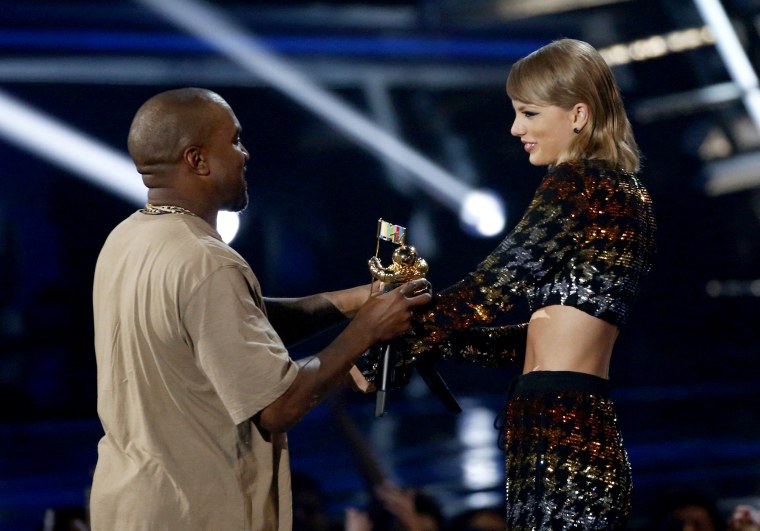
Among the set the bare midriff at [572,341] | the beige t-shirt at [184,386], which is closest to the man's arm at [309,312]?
the beige t-shirt at [184,386]

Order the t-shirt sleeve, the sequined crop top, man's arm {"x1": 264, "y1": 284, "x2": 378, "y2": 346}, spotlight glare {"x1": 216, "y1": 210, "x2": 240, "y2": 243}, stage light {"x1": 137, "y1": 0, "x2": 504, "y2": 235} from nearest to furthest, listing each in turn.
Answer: the t-shirt sleeve
the sequined crop top
man's arm {"x1": 264, "y1": 284, "x2": 378, "y2": 346}
spotlight glare {"x1": 216, "y1": 210, "x2": 240, "y2": 243}
stage light {"x1": 137, "y1": 0, "x2": 504, "y2": 235}

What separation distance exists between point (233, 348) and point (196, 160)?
43 cm

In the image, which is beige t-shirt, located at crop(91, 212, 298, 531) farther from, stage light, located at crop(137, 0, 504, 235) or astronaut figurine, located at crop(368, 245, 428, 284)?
stage light, located at crop(137, 0, 504, 235)

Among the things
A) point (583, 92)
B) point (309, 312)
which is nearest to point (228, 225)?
point (309, 312)

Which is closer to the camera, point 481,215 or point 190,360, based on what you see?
point 190,360

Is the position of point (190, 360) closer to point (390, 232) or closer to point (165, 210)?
point (165, 210)

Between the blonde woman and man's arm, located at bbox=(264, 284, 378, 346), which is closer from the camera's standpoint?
the blonde woman

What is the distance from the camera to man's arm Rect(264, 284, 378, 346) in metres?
2.59

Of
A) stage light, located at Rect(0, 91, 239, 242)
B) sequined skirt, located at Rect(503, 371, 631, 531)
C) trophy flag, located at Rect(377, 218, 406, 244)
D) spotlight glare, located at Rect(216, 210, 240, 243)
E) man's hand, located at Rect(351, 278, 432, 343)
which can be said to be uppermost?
stage light, located at Rect(0, 91, 239, 242)

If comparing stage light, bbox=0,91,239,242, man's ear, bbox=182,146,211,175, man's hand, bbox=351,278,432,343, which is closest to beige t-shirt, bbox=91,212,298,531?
man's ear, bbox=182,146,211,175

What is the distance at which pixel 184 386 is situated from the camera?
6.89ft

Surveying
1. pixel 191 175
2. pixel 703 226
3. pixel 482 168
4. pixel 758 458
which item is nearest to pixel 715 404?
pixel 703 226

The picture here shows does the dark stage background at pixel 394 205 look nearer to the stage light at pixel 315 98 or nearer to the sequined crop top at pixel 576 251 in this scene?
the stage light at pixel 315 98

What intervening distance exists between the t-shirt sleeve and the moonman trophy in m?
0.33
